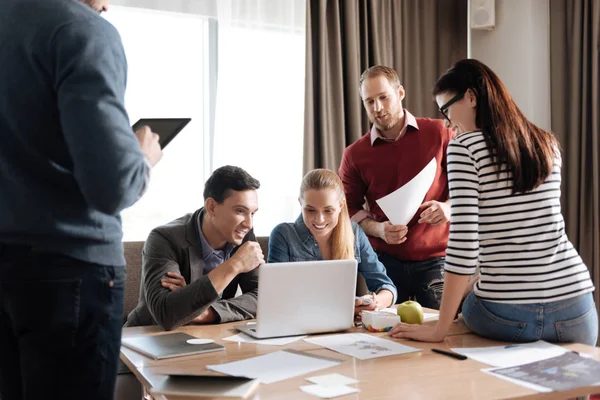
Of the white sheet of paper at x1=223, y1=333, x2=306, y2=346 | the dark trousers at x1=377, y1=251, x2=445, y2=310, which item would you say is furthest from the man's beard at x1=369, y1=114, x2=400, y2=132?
the white sheet of paper at x1=223, y1=333, x2=306, y2=346

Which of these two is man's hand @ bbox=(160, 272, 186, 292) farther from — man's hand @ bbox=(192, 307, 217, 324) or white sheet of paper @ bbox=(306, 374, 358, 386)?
white sheet of paper @ bbox=(306, 374, 358, 386)

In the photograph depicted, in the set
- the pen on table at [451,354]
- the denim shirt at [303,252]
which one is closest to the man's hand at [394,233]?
the denim shirt at [303,252]

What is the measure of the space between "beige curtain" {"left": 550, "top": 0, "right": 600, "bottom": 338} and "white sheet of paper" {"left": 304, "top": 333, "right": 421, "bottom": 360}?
8.29ft

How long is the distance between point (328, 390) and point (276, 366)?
0.25m

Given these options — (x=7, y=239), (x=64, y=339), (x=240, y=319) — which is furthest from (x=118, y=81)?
(x=240, y=319)

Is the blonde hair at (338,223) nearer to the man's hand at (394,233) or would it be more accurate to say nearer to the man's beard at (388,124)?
the man's hand at (394,233)

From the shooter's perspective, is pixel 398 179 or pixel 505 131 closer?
pixel 505 131

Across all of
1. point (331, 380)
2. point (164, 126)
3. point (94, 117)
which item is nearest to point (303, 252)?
point (331, 380)

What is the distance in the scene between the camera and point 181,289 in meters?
2.10

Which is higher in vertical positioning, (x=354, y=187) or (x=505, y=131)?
(x=505, y=131)

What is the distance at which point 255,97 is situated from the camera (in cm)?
380

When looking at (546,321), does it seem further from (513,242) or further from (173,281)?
(173,281)

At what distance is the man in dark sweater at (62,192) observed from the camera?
43.1 inches

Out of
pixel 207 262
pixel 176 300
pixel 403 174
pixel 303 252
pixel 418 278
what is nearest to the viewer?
pixel 176 300
